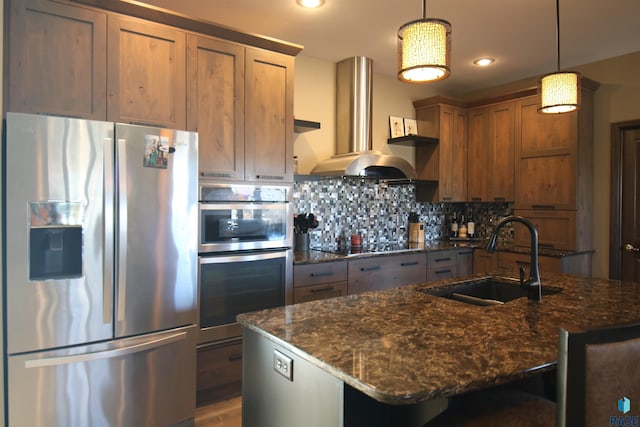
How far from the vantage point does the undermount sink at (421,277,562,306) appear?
7.04 feet

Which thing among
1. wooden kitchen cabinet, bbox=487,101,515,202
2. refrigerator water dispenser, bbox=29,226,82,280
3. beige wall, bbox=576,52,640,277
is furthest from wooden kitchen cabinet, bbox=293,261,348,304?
beige wall, bbox=576,52,640,277

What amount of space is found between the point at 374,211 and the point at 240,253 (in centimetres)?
201

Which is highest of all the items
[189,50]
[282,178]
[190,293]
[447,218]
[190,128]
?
[189,50]

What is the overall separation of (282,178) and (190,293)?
107 centimetres

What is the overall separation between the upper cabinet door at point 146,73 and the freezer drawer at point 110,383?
1283 millimetres

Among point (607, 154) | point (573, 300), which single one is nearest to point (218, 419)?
point (573, 300)

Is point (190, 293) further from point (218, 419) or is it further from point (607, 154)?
point (607, 154)

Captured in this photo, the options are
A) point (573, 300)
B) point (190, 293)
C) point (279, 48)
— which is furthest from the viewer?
point (279, 48)

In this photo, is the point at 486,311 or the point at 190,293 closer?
the point at 486,311

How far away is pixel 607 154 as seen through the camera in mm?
3904

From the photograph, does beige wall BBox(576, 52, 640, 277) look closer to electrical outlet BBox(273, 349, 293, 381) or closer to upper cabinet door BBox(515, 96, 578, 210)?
upper cabinet door BBox(515, 96, 578, 210)

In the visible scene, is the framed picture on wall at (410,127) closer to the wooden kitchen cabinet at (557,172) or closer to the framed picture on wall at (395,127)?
the framed picture on wall at (395,127)

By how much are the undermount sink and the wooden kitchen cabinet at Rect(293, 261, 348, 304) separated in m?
1.19

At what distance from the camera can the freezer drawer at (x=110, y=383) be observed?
1.93m
